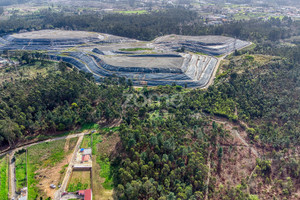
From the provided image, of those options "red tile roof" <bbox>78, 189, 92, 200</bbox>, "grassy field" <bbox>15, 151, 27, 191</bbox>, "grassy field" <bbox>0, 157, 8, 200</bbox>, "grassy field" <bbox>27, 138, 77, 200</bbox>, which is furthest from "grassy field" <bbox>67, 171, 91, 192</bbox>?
"grassy field" <bbox>0, 157, 8, 200</bbox>

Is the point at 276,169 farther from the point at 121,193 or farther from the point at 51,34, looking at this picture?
the point at 51,34

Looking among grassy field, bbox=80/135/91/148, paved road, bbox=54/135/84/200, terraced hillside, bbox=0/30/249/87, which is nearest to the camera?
paved road, bbox=54/135/84/200

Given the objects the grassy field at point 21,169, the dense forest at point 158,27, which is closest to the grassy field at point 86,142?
the grassy field at point 21,169

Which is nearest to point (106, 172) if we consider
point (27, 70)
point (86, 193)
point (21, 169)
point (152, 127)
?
point (86, 193)

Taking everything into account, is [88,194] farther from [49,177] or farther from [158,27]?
[158,27]

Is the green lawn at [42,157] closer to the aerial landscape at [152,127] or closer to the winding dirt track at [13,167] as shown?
the aerial landscape at [152,127]

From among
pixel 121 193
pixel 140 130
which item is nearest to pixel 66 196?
pixel 121 193

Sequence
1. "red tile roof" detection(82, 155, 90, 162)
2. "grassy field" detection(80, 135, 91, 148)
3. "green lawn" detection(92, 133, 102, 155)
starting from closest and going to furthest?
"red tile roof" detection(82, 155, 90, 162) < "green lawn" detection(92, 133, 102, 155) < "grassy field" detection(80, 135, 91, 148)

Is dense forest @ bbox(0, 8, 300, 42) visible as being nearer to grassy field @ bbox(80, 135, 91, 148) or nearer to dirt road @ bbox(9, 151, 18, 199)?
grassy field @ bbox(80, 135, 91, 148)
